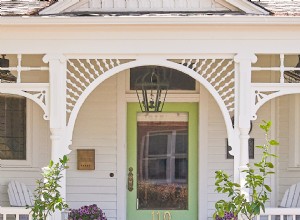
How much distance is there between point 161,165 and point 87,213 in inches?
56.9

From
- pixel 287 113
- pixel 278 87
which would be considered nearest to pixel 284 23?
pixel 278 87

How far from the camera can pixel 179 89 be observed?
8859mm

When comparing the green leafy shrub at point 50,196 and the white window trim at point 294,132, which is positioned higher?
the white window trim at point 294,132

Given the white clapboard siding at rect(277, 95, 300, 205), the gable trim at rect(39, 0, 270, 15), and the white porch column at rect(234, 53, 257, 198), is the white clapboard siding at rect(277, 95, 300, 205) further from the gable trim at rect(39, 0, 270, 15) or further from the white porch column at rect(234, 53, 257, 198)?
the gable trim at rect(39, 0, 270, 15)

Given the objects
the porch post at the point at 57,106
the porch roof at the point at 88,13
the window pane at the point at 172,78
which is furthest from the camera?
the window pane at the point at 172,78

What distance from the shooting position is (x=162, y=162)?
8953 mm

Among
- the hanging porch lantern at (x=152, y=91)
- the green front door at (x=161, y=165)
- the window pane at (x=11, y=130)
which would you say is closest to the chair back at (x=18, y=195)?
the window pane at (x=11, y=130)

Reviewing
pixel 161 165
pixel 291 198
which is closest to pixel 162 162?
pixel 161 165

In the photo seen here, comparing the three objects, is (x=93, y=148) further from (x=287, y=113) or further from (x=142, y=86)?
(x=287, y=113)

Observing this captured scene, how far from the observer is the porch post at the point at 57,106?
23.9 ft

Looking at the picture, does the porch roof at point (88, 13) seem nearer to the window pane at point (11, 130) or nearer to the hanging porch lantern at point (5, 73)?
the hanging porch lantern at point (5, 73)

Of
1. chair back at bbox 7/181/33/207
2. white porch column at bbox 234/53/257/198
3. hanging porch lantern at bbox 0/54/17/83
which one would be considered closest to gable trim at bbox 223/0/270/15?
white porch column at bbox 234/53/257/198

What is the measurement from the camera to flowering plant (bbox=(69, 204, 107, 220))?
801 centimetres

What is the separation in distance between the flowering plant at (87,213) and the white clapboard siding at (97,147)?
0.61m
